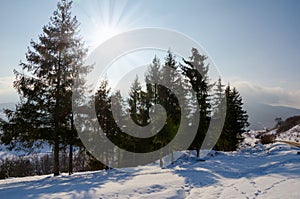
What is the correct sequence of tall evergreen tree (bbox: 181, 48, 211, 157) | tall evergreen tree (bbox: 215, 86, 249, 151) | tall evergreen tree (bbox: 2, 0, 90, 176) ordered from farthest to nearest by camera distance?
tall evergreen tree (bbox: 215, 86, 249, 151)
tall evergreen tree (bbox: 181, 48, 211, 157)
tall evergreen tree (bbox: 2, 0, 90, 176)

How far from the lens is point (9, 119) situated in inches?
615

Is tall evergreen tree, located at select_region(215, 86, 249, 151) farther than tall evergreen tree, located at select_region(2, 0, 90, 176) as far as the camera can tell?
Yes

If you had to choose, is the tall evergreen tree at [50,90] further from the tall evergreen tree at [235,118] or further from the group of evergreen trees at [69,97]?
the tall evergreen tree at [235,118]

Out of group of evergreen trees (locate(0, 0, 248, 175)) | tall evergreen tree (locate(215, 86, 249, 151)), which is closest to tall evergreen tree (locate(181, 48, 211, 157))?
group of evergreen trees (locate(0, 0, 248, 175))

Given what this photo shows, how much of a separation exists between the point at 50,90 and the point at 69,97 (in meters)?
1.46

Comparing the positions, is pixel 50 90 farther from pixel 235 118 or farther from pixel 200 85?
pixel 235 118

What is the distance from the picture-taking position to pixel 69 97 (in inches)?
656

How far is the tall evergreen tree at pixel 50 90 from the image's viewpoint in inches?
623

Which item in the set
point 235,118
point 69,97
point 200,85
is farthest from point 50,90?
point 235,118

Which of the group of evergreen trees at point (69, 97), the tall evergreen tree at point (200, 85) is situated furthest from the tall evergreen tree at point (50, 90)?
the tall evergreen tree at point (200, 85)

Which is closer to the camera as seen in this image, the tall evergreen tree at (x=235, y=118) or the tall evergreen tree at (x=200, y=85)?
the tall evergreen tree at (x=200, y=85)

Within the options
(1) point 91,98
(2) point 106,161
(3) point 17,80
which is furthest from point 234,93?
(3) point 17,80

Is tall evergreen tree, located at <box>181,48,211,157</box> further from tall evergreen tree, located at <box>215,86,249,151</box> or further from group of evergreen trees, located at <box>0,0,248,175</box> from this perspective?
tall evergreen tree, located at <box>215,86,249,151</box>

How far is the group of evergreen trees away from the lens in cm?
1606
